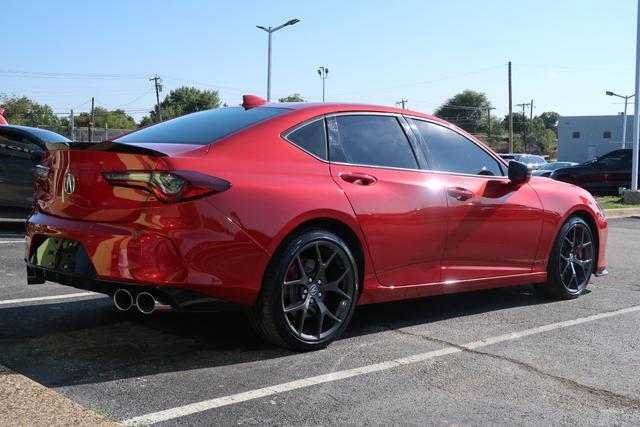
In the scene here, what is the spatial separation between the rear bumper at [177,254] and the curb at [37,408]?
0.72 m

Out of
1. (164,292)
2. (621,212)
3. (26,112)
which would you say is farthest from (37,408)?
(26,112)

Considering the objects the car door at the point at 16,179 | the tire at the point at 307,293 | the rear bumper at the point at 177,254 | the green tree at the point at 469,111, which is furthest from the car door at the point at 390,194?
the green tree at the point at 469,111

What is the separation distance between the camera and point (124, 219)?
3596 mm

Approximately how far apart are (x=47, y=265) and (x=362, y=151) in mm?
2060

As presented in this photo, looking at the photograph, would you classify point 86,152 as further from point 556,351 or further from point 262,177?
point 556,351

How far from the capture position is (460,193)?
4848mm

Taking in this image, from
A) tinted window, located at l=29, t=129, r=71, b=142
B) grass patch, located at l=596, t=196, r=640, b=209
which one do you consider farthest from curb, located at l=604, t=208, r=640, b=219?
tinted window, located at l=29, t=129, r=71, b=142

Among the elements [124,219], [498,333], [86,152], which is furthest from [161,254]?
[498,333]

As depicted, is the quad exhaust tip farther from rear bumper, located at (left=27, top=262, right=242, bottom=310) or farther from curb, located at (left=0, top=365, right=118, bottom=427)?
curb, located at (left=0, top=365, right=118, bottom=427)

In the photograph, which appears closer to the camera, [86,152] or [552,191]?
[86,152]

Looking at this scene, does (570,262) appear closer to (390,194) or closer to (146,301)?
(390,194)

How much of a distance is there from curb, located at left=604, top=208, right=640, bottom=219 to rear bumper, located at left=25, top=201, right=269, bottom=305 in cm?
1408

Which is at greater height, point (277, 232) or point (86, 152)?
point (86, 152)

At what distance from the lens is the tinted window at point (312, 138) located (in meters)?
4.17
